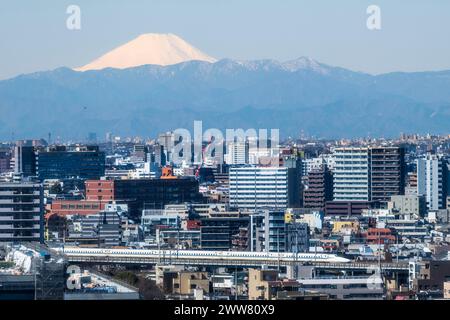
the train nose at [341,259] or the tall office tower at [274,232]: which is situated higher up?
the tall office tower at [274,232]

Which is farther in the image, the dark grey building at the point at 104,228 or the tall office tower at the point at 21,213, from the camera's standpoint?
the dark grey building at the point at 104,228

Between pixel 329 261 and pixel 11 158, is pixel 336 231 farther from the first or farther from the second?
pixel 11 158

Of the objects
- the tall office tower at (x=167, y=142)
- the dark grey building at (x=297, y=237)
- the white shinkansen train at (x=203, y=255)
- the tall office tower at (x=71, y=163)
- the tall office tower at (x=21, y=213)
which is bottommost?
the white shinkansen train at (x=203, y=255)

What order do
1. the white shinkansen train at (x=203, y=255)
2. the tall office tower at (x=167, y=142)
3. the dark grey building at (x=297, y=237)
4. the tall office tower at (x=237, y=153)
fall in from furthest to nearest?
1. the tall office tower at (x=167, y=142)
2. the tall office tower at (x=237, y=153)
3. the dark grey building at (x=297, y=237)
4. the white shinkansen train at (x=203, y=255)

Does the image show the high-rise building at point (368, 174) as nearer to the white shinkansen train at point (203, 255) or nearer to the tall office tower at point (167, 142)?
the tall office tower at point (167, 142)

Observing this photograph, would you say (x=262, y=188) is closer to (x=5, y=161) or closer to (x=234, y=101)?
(x=234, y=101)

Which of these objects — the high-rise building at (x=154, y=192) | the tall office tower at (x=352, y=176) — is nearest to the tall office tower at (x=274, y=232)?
the high-rise building at (x=154, y=192)
